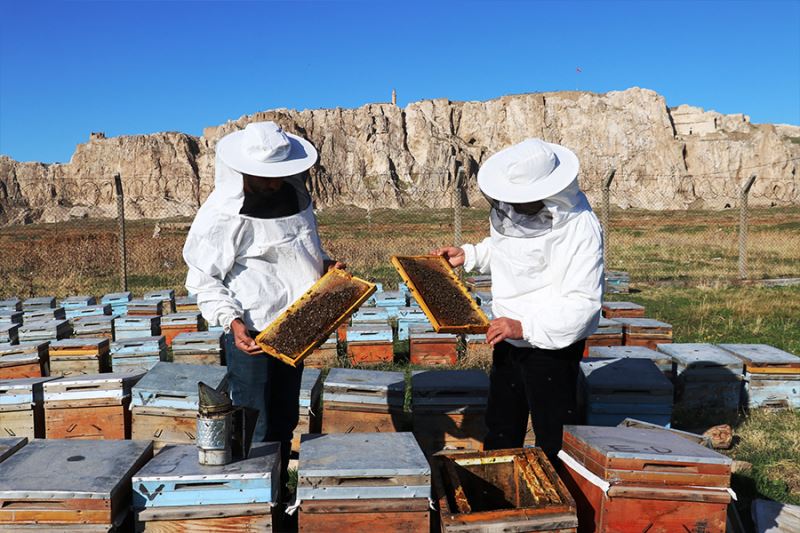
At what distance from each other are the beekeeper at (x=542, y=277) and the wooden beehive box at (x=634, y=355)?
180 centimetres

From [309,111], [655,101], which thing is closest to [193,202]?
[309,111]

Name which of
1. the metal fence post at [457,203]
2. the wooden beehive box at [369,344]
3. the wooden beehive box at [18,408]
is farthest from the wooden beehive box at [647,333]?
the wooden beehive box at [18,408]

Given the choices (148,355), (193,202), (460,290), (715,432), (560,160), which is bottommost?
(715,432)

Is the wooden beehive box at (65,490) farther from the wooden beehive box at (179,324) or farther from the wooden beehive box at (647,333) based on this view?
the wooden beehive box at (647,333)

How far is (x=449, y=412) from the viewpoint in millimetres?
4062

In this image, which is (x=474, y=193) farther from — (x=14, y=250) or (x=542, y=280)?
(x=542, y=280)

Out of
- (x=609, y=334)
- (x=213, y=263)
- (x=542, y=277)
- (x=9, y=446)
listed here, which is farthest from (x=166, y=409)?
(x=609, y=334)

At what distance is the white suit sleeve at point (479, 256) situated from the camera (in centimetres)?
360

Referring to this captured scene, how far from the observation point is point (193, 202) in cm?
6919

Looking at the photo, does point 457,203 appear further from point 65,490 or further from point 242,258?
point 65,490

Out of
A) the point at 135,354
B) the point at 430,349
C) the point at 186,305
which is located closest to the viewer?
the point at 135,354

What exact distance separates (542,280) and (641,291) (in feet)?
32.3

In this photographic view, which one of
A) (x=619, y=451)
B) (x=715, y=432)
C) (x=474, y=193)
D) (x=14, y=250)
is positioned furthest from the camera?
(x=474, y=193)

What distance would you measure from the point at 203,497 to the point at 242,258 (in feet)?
3.83
